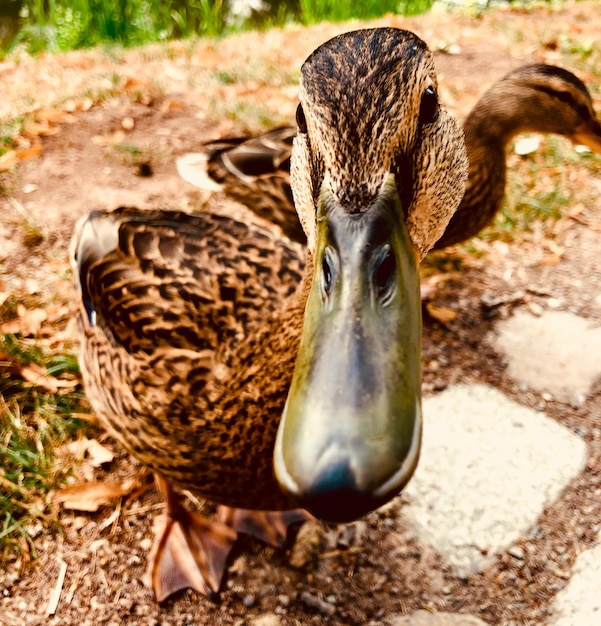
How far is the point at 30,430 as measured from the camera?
253 cm

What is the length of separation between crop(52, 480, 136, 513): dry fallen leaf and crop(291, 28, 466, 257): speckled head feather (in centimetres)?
139

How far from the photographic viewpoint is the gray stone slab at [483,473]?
7.18 feet

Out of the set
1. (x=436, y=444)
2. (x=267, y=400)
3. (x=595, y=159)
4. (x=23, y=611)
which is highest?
(x=267, y=400)

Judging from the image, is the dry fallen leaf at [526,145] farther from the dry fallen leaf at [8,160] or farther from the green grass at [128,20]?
the green grass at [128,20]

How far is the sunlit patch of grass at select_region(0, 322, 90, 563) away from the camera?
2.27m

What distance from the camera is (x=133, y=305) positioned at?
2125 millimetres

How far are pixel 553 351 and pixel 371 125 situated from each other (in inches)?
75.3

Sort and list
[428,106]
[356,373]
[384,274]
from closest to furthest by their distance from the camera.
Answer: [356,373], [384,274], [428,106]

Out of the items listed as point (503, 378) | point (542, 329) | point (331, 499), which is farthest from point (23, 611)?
point (542, 329)

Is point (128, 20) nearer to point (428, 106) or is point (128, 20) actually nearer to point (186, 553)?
point (186, 553)

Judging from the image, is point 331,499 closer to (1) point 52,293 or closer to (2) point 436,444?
(2) point 436,444

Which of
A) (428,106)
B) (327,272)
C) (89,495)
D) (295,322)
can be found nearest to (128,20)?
(89,495)

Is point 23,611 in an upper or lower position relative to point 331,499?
lower

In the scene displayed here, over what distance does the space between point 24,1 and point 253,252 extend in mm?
7757
